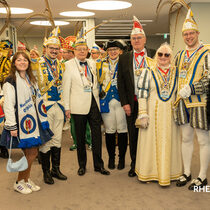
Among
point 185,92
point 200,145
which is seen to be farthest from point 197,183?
point 185,92

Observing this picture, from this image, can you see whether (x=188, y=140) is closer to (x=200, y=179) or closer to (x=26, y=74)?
(x=200, y=179)

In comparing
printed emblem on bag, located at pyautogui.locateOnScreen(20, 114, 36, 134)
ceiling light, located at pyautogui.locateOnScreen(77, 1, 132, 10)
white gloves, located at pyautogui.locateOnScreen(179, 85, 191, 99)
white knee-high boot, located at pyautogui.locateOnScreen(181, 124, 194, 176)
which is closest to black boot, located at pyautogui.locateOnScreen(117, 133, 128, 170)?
white knee-high boot, located at pyautogui.locateOnScreen(181, 124, 194, 176)

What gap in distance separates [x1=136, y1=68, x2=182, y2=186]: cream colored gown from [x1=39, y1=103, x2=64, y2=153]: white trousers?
86cm

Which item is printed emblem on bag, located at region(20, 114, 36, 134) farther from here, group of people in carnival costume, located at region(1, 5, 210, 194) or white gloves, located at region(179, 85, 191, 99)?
white gloves, located at region(179, 85, 191, 99)

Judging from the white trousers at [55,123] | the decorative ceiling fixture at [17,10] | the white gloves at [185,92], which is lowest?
the white trousers at [55,123]

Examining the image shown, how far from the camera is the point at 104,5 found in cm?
770

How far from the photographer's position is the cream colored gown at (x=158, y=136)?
2.97 meters

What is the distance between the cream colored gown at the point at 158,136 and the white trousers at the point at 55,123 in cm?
86

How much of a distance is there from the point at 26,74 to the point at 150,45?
14.6m

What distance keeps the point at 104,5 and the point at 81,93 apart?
5022 millimetres

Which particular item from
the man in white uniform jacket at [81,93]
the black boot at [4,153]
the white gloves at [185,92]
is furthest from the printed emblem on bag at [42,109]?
the black boot at [4,153]

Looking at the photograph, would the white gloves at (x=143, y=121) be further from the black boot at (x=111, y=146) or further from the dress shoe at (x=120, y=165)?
the dress shoe at (x=120, y=165)

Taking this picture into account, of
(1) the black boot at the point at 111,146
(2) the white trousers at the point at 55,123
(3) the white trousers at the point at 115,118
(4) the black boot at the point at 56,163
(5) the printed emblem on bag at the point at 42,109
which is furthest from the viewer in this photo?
(1) the black boot at the point at 111,146

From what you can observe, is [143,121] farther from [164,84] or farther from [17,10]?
[17,10]
